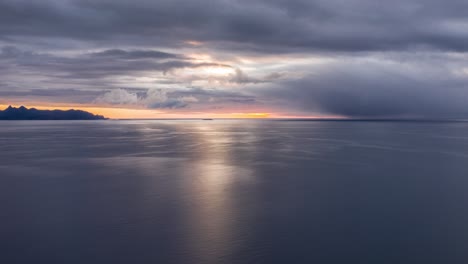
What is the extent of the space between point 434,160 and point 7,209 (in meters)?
45.2

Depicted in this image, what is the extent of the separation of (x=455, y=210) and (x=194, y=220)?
51.2ft

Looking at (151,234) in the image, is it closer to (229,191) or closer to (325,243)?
(325,243)

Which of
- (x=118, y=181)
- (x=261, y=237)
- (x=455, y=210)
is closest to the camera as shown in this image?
(x=261, y=237)

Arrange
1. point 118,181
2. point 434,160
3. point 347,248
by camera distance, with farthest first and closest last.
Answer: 1. point 434,160
2. point 118,181
3. point 347,248

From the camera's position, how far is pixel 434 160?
152 ft

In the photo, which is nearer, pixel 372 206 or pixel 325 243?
pixel 325 243

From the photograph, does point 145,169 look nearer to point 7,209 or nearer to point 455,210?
point 7,209

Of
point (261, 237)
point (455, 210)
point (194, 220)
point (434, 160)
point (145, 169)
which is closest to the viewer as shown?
point (261, 237)

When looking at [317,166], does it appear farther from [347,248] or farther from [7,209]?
[7,209]

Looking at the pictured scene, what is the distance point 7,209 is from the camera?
2261cm

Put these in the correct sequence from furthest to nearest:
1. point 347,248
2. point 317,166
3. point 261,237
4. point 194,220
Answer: point 317,166
point 194,220
point 261,237
point 347,248

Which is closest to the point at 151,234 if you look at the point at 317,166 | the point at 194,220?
the point at 194,220

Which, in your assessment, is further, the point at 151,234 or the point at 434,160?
the point at 434,160

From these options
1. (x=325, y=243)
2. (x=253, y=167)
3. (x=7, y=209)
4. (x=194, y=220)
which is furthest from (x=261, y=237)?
(x=253, y=167)
